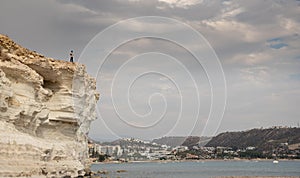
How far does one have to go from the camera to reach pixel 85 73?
33.7 metres

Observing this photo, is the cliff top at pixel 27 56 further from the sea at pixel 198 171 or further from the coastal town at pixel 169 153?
the coastal town at pixel 169 153

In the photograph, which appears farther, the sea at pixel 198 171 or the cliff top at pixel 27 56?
the sea at pixel 198 171

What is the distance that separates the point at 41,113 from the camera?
26.3 m

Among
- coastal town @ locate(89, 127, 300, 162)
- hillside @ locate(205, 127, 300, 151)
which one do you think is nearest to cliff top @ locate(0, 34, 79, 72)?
coastal town @ locate(89, 127, 300, 162)

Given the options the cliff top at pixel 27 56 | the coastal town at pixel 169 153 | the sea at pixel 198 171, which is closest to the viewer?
the cliff top at pixel 27 56

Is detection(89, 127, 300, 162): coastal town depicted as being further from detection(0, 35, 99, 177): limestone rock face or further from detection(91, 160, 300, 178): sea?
detection(0, 35, 99, 177): limestone rock face

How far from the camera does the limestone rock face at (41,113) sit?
21531mm

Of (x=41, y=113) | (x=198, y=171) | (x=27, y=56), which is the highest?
(x=27, y=56)

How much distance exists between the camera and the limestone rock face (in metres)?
21.5

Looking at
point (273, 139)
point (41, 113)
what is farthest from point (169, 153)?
point (41, 113)

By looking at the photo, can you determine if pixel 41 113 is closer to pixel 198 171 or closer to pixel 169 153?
pixel 198 171

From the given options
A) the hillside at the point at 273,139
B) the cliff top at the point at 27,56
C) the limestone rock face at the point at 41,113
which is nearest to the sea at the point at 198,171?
the limestone rock face at the point at 41,113

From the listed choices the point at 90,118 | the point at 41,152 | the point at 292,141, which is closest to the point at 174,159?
the point at 292,141

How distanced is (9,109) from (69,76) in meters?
9.05
